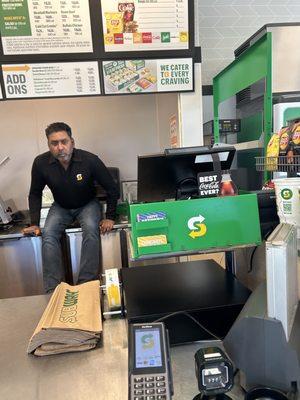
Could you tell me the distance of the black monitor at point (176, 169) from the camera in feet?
3.23

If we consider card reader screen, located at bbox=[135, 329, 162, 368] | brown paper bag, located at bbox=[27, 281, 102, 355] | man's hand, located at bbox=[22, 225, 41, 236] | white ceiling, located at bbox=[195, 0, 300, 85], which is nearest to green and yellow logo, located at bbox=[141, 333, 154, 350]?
card reader screen, located at bbox=[135, 329, 162, 368]

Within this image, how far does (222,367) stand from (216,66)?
318 cm

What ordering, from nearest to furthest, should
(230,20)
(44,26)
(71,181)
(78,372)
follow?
1. (78,372)
2. (44,26)
3. (71,181)
4. (230,20)

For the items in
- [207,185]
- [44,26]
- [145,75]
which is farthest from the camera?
[145,75]

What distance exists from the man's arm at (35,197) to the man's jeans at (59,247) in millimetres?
109

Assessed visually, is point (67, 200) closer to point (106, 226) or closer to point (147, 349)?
point (106, 226)

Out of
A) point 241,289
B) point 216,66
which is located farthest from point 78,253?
point 216,66

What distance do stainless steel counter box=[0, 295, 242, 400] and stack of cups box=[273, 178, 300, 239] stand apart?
44 cm

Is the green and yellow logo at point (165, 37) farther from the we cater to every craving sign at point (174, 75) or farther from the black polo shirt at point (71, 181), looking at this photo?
the black polo shirt at point (71, 181)

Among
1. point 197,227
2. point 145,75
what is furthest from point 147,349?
point 145,75

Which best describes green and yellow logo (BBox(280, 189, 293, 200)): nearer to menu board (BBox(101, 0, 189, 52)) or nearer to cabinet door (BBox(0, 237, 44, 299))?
menu board (BBox(101, 0, 189, 52))

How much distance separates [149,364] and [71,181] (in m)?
1.89

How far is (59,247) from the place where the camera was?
7.90 ft

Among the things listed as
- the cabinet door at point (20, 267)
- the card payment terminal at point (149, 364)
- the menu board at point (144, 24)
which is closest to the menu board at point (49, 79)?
the menu board at point (144, 24)
